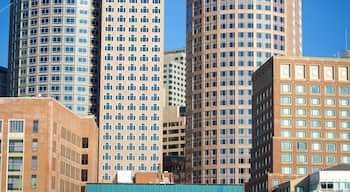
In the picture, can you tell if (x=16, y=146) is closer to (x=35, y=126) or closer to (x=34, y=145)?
(x=34, y=145)

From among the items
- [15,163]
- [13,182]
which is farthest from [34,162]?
[13,182]

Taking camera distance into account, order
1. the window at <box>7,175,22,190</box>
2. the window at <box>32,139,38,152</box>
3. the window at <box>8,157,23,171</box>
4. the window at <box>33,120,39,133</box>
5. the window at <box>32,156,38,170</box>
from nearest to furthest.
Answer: the window at <box>7,175,22,190</box>, the window at <box>8,157,23,171</box>, the window at <box>32,156,38,170</box>, the window at <box>32,139,38,152</box>, the window at <box>33,120,39,133</box>

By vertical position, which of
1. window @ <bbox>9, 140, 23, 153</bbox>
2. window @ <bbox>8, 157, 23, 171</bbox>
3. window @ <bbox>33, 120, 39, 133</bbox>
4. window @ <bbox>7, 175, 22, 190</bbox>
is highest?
window @ <bbox>33, 120, 39, 133</bbox>

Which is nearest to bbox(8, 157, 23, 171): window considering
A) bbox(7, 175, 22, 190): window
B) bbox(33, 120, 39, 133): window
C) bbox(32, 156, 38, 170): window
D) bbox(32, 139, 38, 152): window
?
bbox(7, 175, 22, 190): window

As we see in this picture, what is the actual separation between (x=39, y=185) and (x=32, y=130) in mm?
11685

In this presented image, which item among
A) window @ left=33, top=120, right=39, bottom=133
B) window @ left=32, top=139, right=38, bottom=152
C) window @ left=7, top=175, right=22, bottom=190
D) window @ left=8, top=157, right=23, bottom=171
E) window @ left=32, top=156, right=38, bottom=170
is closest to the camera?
window @ left=7, top=175, right=22, bottom=190

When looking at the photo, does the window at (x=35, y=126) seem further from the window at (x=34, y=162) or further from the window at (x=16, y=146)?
the window at (x=34, y=162)

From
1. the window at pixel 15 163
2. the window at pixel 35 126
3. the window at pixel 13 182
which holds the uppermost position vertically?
the window at pixel 35 126

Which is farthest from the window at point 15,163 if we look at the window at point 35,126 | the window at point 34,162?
the window at point 35,126

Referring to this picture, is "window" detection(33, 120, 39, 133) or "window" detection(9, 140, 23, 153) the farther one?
"window" detection(33, 120, 39, 133)

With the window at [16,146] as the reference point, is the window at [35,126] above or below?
above

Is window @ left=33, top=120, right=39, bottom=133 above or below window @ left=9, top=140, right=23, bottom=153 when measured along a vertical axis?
above

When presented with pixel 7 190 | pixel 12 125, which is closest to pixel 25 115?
pixel 12 125

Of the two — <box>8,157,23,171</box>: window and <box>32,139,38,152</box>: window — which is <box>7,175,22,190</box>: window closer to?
<box>8,157,23,171</box>: window
